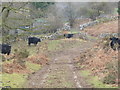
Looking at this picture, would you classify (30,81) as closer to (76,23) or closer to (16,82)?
(16,82)

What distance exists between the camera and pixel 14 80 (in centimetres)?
1552

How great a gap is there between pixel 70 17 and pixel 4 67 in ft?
110

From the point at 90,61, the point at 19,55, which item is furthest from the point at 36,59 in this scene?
the point at 90,61

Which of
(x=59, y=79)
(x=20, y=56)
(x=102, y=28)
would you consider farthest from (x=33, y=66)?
(x=102, y=28)

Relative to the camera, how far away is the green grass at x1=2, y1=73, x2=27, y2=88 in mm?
14441

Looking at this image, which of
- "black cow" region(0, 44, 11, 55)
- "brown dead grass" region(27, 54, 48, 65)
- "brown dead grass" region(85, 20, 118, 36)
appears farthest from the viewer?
"brown dead grass" region(85, 20, 118, 36)

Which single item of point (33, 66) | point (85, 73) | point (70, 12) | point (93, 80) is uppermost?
point (70, 12)

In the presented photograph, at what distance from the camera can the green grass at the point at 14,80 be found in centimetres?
1444

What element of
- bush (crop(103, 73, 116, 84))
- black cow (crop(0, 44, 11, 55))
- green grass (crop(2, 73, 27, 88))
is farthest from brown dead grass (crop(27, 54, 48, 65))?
bush (crop(103, 73, 116, 84))

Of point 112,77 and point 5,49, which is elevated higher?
point 5,49

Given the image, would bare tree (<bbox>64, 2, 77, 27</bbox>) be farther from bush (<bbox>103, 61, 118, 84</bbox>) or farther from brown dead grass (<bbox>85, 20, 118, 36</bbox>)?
bush (<bbox>103, 61, 118, 84</bbox>)

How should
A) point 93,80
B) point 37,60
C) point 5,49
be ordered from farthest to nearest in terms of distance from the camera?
1. point 5,49
2. point 37,60
3. point 93,80

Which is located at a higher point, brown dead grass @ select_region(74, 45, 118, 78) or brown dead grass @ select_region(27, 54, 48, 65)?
brown dead grass @ select_region(74, 45, 118, 78)

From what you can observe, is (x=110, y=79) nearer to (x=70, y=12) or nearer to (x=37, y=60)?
(x=37, y=60)
